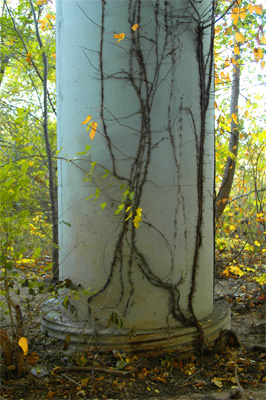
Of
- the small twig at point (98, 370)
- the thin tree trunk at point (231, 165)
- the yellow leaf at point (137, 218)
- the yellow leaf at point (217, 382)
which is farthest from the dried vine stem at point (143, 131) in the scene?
the thin tree trunk at point (231, 165)

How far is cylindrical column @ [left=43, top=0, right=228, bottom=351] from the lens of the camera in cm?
309

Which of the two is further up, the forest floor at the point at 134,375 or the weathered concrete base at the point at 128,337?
the weathered concrete base at the point at 128,337

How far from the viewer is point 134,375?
2.79m

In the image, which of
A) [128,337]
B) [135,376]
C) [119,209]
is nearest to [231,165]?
[119,209]

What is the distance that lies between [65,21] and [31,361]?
2909 millimetres

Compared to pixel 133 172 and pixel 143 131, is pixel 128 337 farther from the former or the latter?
pixel 143 131

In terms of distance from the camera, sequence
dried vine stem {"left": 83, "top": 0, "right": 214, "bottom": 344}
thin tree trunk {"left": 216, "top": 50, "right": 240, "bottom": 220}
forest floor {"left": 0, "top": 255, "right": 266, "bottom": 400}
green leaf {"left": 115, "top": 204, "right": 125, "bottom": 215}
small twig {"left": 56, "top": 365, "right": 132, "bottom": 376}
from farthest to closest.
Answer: thin tree trunk {"left": 216, "top": 50, "right": 240, "bottom": 220} < dried vine stem {"left": 83, "top": 0, "right": 214, "bottom": 344} < green leaf {"left": 115, "top": 204, "right": 125, "bottom": 215} < small twig {"left": 56, "top": 365, "right": 132, "bottom": 376} < forest floor {"left": 0, "top": 255, "right": 266, "bottom": 400}

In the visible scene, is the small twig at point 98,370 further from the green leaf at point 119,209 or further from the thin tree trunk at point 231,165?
the thin tree trunk at point 231,165

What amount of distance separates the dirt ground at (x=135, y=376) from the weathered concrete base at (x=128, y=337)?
62mm

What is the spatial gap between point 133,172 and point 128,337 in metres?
1.36

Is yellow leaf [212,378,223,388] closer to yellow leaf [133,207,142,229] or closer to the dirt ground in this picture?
the dirt ground

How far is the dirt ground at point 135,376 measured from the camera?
2.59 metres

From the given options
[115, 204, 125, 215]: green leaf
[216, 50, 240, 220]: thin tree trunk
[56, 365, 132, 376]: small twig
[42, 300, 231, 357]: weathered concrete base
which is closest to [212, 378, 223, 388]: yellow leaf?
[42, 300, 231, 357]: weathered concrete base

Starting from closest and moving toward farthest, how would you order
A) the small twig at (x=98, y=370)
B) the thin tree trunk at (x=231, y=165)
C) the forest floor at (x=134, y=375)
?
the forest floor at (x=134, y=375) < the small twig at (x=98, y=370) < the thin tree trunk at (x=231, y=165)
